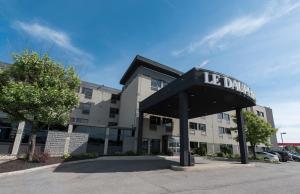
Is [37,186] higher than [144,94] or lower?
lower

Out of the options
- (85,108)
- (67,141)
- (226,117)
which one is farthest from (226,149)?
(67,141)

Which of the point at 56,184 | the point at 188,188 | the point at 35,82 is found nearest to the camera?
the point at 188,188

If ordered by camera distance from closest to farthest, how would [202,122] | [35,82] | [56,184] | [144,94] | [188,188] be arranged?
1. [188,188]
2. [56,184]
3. [35,82]
4. [144,94]
5. [202,122]

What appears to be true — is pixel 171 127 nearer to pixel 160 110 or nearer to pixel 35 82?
pixel 160 110

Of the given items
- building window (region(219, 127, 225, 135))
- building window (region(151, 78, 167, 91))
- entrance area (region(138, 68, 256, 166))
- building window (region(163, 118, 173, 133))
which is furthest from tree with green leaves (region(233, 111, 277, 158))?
building window (region(151, 78, 167, 91))

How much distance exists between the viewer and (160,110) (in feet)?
76.7

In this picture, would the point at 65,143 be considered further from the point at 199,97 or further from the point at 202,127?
the point at 202,127

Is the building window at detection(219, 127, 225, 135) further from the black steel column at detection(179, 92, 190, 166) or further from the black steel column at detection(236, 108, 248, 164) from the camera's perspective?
the black steel column at detection(179, 92, 190, 166)

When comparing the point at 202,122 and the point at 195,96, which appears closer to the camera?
the point at 195,96

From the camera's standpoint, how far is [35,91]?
13.4 metres

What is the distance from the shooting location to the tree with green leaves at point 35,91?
13.3 meters

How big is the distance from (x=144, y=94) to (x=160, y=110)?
4.06m

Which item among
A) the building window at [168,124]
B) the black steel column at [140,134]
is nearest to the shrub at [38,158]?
the black steel column at [140,134]

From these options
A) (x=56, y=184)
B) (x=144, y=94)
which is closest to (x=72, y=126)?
(x=144, y=94)
